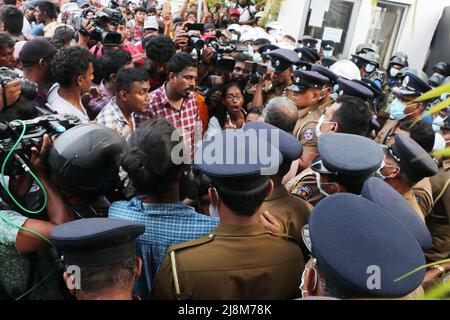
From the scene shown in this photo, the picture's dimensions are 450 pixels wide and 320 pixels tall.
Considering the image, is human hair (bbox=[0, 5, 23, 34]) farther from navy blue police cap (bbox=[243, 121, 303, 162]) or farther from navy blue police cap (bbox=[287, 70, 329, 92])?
navy blue police cap (bbox=[243, 121, 303, 162])

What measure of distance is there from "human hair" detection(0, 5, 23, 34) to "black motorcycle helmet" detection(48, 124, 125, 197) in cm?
324

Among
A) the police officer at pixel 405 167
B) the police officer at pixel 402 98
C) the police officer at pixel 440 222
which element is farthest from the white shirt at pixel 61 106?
the police officer at pixel 402 98

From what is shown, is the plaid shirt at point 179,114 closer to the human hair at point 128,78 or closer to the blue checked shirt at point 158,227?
the human hair at point 128,78

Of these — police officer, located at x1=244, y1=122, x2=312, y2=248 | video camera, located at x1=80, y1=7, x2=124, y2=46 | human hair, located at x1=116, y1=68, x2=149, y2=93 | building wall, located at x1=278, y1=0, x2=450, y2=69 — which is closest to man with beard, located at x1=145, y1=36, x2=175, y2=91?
video camera, located at x1=80, y1=7, x2=124, y2=46

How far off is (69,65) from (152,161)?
52.4 inches

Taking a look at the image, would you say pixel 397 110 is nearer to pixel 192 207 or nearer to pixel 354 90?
pixel 354 90

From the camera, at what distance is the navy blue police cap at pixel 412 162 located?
6.04 ft

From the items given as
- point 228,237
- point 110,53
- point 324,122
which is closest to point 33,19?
point 110,53

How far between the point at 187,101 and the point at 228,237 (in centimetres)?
202

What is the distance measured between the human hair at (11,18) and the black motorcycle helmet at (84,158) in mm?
3237

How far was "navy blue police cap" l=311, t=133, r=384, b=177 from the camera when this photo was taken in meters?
1.71

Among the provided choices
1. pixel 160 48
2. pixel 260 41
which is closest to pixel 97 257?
pixel 160 48
